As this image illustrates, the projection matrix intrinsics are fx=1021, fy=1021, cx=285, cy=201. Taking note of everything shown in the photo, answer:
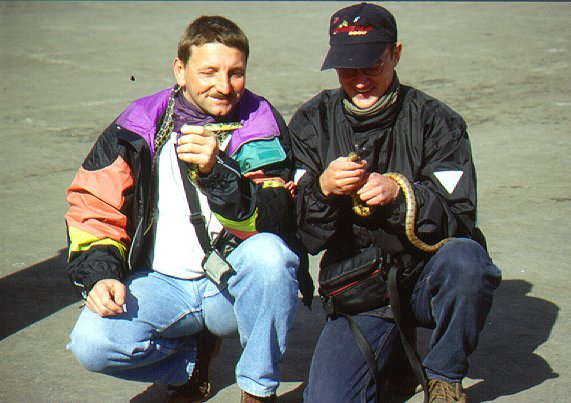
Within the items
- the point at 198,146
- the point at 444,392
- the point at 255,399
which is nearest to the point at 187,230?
the point at 198,146

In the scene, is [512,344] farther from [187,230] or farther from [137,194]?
[137,194]

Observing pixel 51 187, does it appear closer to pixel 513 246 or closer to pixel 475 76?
pixel 513 246

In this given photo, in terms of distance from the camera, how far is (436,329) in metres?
3.37

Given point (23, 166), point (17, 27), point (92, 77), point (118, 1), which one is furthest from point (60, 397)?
point (118, 1)

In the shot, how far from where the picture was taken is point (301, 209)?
344 cm

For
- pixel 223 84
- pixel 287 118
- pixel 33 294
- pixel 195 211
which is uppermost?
pixel 223 84

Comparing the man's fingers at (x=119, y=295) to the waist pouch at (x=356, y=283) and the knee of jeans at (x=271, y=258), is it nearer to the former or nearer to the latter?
the knee of jeans at (x=271, y=258)

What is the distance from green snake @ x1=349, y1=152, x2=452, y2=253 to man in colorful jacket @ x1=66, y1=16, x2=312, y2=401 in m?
0.24

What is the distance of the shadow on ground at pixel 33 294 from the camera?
174 inches

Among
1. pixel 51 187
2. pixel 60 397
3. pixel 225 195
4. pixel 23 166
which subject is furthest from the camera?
pixel 23 166

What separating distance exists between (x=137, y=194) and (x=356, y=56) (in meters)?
0.87

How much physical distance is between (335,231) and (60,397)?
1.19 meters

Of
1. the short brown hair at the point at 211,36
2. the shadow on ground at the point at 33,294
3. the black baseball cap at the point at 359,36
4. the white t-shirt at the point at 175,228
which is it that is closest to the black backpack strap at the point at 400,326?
the white t-shirt at the point at 175,228

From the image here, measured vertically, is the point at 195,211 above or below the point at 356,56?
below
